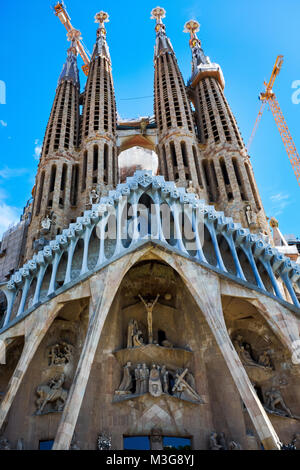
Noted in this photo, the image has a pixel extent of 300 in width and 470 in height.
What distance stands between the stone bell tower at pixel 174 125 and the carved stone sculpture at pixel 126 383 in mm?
8975

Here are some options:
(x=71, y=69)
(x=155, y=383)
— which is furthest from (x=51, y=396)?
(x=71, y=69)

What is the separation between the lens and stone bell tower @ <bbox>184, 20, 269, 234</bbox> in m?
18.2

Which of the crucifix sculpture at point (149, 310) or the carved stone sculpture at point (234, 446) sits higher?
the crucifix sculpture at point (149, 310)

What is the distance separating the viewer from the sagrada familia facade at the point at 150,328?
11734 millimetres

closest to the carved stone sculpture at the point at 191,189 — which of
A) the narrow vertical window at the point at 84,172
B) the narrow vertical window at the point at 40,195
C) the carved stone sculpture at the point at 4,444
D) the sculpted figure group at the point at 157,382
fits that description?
the narrow vertical window at the point at 84,172

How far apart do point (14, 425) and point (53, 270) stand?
4.58 m

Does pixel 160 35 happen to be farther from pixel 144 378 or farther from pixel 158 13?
pixel 144 378

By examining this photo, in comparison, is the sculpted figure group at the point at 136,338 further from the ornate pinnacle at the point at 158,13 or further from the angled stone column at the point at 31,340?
the ornate pinnacle at the point at 158,13

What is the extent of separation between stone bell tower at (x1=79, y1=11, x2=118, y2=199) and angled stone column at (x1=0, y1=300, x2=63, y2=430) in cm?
763

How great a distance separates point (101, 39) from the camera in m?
29.7

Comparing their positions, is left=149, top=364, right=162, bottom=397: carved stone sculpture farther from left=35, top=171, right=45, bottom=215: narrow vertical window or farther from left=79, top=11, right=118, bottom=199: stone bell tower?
left=35, top=171, right=45, bottom=215: narrow vertical window

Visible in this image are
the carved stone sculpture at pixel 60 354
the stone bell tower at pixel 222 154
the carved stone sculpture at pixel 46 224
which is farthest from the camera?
the stone bell tower at pixel 222 154

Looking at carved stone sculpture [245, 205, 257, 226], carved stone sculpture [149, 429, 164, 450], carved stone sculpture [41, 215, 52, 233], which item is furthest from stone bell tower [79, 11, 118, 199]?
carved stone sculpture [149, 429, 164, 450]
